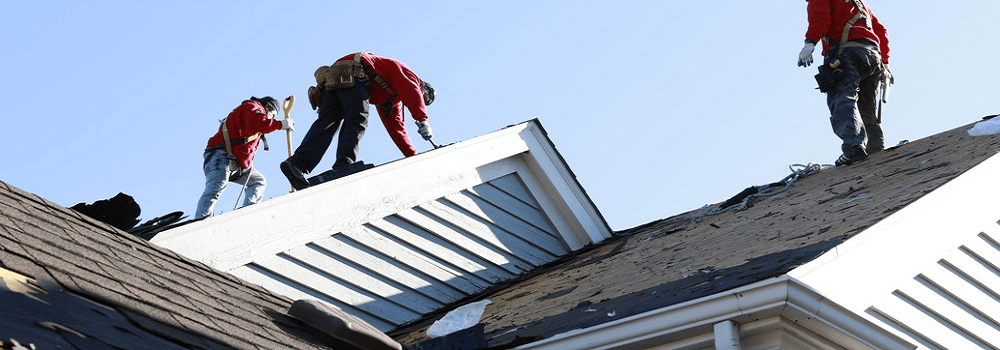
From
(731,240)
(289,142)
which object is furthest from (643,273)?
(289,142)

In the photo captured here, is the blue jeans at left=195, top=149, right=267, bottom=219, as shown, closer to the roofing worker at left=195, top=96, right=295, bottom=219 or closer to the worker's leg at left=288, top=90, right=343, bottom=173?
the roofing worker at left=195, top=96, right=295, bottom=219

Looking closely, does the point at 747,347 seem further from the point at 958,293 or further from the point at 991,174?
the point at 991,174

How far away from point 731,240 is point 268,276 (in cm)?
265

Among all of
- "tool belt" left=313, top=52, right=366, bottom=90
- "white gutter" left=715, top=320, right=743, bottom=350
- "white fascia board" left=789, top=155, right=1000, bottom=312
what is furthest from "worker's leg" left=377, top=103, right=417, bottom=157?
"white gutter" left=715, top=320, right=743, bottom=350

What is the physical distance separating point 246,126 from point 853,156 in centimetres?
536

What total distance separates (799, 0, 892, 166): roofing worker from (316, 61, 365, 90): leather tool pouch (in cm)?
334

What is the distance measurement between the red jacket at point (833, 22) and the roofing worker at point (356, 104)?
120 inches

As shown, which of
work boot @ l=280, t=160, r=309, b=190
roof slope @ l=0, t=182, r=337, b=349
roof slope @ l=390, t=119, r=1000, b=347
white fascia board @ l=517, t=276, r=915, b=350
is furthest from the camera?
work boot @ l=280, t=160, r=309, b=190

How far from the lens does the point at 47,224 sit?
15.8 ft

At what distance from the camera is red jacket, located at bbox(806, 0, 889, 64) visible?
9320 millimetres

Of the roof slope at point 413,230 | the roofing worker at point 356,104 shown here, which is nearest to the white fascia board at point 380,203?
the roof slope at point 413,230

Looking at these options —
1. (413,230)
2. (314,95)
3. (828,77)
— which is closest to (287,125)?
(314,95)

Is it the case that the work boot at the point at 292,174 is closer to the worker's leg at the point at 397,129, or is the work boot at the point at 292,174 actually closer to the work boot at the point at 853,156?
the worker's leg at the point at 397,129

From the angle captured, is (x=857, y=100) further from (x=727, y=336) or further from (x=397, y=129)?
(x=727, y=336)
